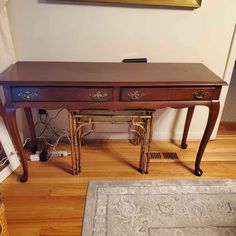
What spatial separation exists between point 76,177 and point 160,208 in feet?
2.11

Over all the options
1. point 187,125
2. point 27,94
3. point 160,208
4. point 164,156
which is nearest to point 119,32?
point 27,94

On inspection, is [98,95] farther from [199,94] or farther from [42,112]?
[42,112]

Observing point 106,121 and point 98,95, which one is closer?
point 98,95

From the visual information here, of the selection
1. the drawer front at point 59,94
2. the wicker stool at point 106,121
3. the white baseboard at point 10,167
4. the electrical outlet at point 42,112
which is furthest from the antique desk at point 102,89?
the electrical outlet at point 42,112

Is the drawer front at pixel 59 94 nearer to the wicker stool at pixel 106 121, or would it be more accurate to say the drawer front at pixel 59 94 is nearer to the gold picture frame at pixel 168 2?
the wicker stool at pixel 106 121

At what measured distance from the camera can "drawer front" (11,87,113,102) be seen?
139 centimetres

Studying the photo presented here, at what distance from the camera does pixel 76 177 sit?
1.73 m

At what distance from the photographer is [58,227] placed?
1351 mm

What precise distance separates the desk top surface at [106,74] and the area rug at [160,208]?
2.42 feet

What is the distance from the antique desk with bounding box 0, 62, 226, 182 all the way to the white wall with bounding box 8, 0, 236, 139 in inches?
11.9

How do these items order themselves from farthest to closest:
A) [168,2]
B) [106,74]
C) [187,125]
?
[187,125], [168,2], [106,74]

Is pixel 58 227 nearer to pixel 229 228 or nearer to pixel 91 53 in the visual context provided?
pixel 229 228

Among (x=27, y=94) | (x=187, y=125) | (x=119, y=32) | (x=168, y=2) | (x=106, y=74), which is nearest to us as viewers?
(x=27, y=94)

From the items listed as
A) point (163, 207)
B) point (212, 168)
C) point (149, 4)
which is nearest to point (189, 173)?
point (212, 168)
